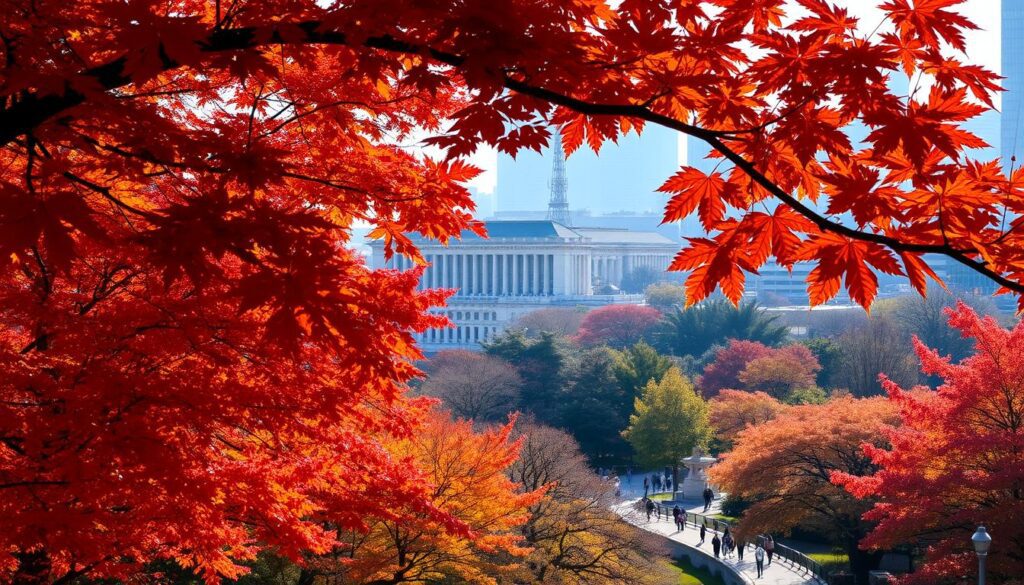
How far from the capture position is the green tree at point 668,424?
51.5 meters

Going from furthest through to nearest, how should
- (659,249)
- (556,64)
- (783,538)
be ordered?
(659,249) → (783,538) → (556,64)

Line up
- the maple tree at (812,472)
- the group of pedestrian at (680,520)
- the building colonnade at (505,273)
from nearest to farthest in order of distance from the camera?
the maple tree at (812,472) → the group of pedestrian at (680,520) → the building colonnade at (505,273)

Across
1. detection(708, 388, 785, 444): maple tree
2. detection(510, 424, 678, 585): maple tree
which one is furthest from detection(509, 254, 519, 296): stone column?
detection(510, 424, 678, 585): maple tree

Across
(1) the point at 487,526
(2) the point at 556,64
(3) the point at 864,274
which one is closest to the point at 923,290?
(3) the point at 864,274

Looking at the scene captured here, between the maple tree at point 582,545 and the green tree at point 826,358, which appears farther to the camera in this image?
the green tree at point 826,358

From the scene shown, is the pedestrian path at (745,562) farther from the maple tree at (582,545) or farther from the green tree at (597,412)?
the green tree at (597,412)

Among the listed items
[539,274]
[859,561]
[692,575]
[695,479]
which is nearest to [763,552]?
[859,561]

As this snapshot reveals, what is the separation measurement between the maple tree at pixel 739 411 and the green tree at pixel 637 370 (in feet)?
15.7

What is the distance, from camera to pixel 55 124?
4238mm

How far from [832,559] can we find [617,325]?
59.5 meters

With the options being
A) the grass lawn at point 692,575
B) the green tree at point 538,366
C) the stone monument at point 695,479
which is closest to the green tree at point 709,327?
the green tree at point 538,366

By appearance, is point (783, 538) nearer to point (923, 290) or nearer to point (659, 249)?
point (923, 290)

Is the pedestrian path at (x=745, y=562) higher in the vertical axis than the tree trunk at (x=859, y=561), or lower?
lower

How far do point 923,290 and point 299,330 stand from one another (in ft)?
7.07
